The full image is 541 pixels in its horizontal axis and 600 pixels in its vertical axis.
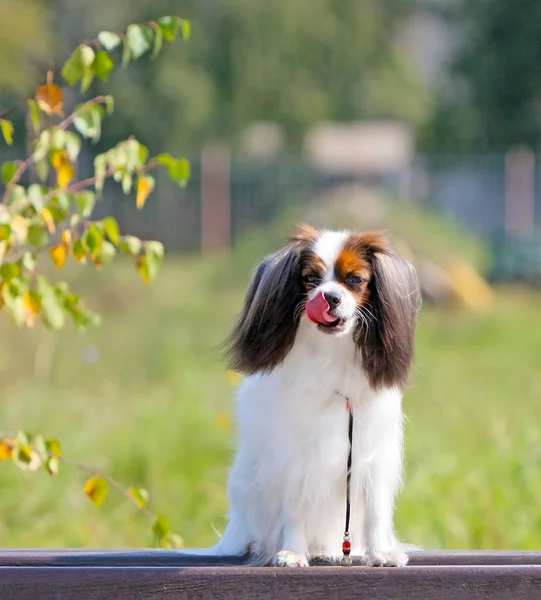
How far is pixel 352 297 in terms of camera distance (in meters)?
2.55

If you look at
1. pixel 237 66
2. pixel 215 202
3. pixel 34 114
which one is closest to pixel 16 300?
pixel 34 114

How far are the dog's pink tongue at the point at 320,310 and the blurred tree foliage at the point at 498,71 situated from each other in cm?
1874

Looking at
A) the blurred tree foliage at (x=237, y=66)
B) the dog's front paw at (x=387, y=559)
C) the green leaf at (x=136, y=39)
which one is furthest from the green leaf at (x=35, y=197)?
the blurred tree foliage at (x=237, y=66)

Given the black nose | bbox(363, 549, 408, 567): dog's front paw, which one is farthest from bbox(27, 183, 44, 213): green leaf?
bbox(363, 549, 408, 567): dog's front paw

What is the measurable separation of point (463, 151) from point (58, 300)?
810 inches

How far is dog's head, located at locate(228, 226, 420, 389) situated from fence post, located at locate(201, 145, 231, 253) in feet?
54.9

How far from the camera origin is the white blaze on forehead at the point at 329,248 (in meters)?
2.60

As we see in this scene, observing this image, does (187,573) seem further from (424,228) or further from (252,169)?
(252,169)

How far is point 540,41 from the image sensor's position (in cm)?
2045

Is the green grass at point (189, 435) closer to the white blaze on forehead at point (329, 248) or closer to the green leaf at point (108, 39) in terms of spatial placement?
the white blaze on forehead at point (329, 248)

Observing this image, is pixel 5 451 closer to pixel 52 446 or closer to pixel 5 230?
pixel 52 446

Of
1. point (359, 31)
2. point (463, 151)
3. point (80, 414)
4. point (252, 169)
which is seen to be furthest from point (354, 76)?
point (80, 414)

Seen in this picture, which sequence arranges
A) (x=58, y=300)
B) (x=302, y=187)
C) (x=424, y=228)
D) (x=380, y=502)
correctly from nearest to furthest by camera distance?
(x=380, y=502), (x=58, y=300), (x=424, y=228), (x=302, y=187)

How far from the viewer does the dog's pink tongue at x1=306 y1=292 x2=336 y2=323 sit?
2.49 metres
